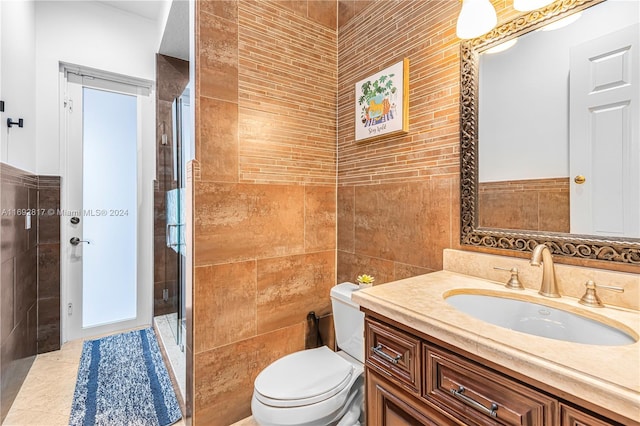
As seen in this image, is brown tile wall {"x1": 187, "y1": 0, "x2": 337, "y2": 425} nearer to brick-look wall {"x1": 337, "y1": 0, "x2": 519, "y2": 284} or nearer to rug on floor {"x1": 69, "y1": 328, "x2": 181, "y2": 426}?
brick-look wall {"x1": 337, "y1": 0, "x2": 519, "y2": 284}

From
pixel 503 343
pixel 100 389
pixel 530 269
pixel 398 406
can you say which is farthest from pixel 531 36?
pixel 100 389

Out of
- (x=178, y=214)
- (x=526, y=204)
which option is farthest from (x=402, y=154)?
(x=178, y=214)

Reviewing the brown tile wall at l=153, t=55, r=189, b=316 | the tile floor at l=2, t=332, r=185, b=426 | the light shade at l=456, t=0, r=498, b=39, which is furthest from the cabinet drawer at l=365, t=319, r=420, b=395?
the brown tile wall at l=153, t=55, r=189, b=316

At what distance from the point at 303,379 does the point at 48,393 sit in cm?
175

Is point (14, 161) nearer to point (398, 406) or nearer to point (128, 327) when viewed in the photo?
point (128, 327)

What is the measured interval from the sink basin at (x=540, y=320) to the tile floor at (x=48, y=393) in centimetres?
139

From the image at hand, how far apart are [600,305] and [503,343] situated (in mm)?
485

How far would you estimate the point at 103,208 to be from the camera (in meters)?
2.62

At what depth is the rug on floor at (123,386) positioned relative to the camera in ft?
5.41

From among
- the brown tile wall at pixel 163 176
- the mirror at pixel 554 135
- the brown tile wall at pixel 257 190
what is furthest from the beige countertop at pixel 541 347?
the brown tile wall at pixel 163 176

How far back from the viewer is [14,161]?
1.82 m

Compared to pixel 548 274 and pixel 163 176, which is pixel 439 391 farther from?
pixel 163 176

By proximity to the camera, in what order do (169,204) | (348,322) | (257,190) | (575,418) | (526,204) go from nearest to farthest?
(575,418) → (526,204) → (348,322) → (257,190) → (169,204)

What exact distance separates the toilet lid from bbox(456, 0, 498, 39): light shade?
5.23 feet
